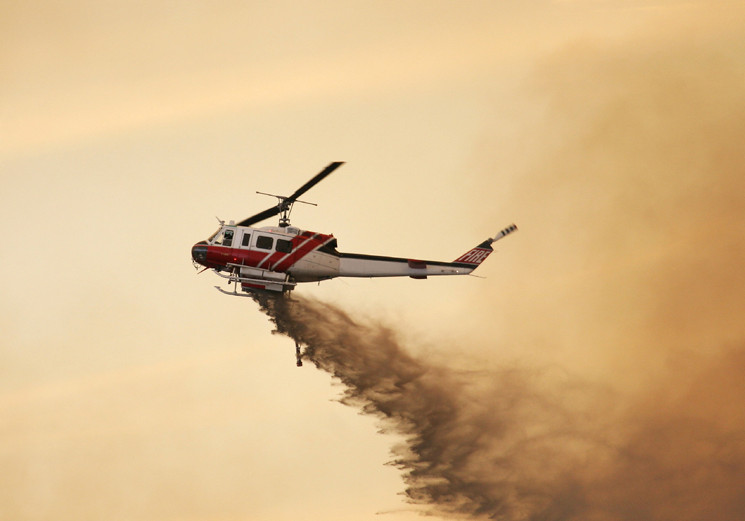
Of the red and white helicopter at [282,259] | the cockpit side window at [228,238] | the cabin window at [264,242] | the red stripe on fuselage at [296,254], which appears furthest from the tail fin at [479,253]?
the cockpit side window at [228,238]

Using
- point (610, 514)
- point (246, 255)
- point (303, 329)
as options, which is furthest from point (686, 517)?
point (246, 255)

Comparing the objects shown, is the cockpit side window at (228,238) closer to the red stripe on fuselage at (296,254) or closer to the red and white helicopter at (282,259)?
the red and white helicopter at (282,259)

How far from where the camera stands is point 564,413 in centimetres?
6531

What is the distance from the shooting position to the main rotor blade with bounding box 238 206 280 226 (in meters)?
58.2

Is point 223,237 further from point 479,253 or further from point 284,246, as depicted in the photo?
point 479,253

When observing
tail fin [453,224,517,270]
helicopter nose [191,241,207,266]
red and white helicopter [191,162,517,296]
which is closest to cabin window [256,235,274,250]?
red and white helicopter [191,162,517,296]

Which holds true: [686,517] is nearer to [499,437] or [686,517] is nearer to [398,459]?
[499,437]

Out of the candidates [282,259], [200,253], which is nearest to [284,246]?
[282,259]

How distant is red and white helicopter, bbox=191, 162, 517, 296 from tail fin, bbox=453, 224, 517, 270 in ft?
5.58

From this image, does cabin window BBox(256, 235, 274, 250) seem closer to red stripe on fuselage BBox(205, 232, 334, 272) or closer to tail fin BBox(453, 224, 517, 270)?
red stripe on fuselage BBox(205, 232, 334, 272)

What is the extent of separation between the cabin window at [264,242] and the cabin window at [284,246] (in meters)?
0.28

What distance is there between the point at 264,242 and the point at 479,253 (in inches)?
353

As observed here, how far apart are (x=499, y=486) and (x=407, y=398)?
5.60 m

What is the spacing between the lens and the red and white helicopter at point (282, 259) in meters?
56.8
